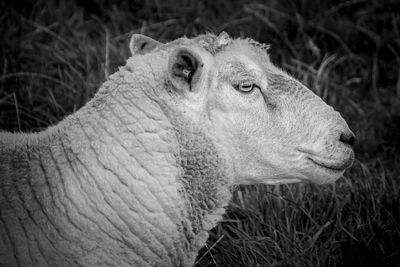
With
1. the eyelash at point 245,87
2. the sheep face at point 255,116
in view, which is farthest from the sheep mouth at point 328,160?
the eyelash at point 245,87

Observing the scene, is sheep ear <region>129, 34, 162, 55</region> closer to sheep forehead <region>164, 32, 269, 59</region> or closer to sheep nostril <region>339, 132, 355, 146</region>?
sheep forehead <region>164, 32, 269, 59</region>

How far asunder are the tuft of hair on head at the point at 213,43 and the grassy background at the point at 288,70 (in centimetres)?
125

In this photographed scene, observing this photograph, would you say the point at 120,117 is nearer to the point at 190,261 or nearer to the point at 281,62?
the point at 190,261

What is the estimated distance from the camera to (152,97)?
2447 mm

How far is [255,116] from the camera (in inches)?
100

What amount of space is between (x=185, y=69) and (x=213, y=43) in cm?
30

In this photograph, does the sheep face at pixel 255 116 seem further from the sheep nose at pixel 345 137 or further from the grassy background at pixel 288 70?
the grassy background at pixel 288 70

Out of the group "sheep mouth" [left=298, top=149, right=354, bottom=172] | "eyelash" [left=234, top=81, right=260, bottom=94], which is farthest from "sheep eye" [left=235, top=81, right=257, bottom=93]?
"sheep mouth" [left=298, top=149, right=354, bottom=172]

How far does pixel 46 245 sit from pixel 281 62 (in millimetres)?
3779

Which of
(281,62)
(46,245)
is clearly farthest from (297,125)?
(281,62)

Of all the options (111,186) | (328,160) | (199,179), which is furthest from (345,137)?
(111,186)

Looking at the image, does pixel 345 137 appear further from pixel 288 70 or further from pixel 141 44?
pixel 288 70

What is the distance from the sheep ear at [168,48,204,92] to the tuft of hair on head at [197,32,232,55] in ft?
0.74

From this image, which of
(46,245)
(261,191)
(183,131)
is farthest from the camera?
(261,191)
